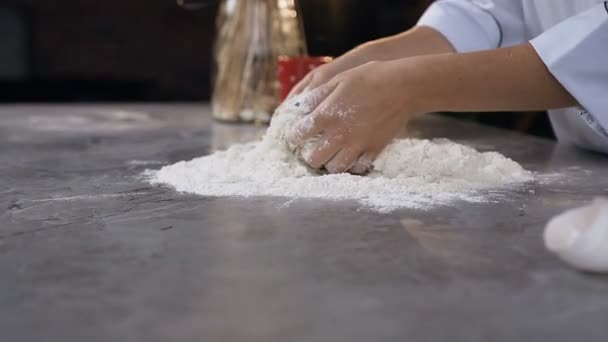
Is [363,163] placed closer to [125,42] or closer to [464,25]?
[464,25]

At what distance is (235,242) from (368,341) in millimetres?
207

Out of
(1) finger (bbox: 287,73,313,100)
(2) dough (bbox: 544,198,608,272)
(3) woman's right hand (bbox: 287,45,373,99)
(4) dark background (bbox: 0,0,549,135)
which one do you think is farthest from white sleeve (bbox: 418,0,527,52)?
(4) dark background (bbox: 0,0,549,135)

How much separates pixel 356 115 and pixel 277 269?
37 cm

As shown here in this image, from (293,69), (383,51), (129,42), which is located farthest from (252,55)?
(129,42)

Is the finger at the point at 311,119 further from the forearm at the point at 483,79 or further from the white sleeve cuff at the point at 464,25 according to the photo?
the white sleeve cuff at the point at 464,25

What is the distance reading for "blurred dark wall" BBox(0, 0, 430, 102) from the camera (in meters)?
2.24

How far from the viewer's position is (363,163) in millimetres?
830

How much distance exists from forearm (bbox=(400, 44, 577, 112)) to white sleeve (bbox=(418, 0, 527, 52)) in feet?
1.20

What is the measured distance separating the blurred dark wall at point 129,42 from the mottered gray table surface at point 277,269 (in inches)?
58.5

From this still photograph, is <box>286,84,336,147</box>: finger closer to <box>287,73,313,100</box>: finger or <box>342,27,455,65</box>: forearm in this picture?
<box>287,73,313,100</box>: finger

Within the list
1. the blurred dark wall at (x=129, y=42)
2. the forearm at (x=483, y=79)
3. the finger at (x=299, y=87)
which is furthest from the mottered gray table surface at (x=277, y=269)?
the blurred dark wall at (x=129, y=42)

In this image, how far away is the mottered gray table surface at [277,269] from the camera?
14.7 inches

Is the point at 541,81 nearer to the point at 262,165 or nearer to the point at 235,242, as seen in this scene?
the point at 262,165

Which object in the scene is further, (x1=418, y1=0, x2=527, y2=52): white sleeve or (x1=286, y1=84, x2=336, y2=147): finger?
(x1=418, y1=0, x2=527, y2=52): white sleeve
